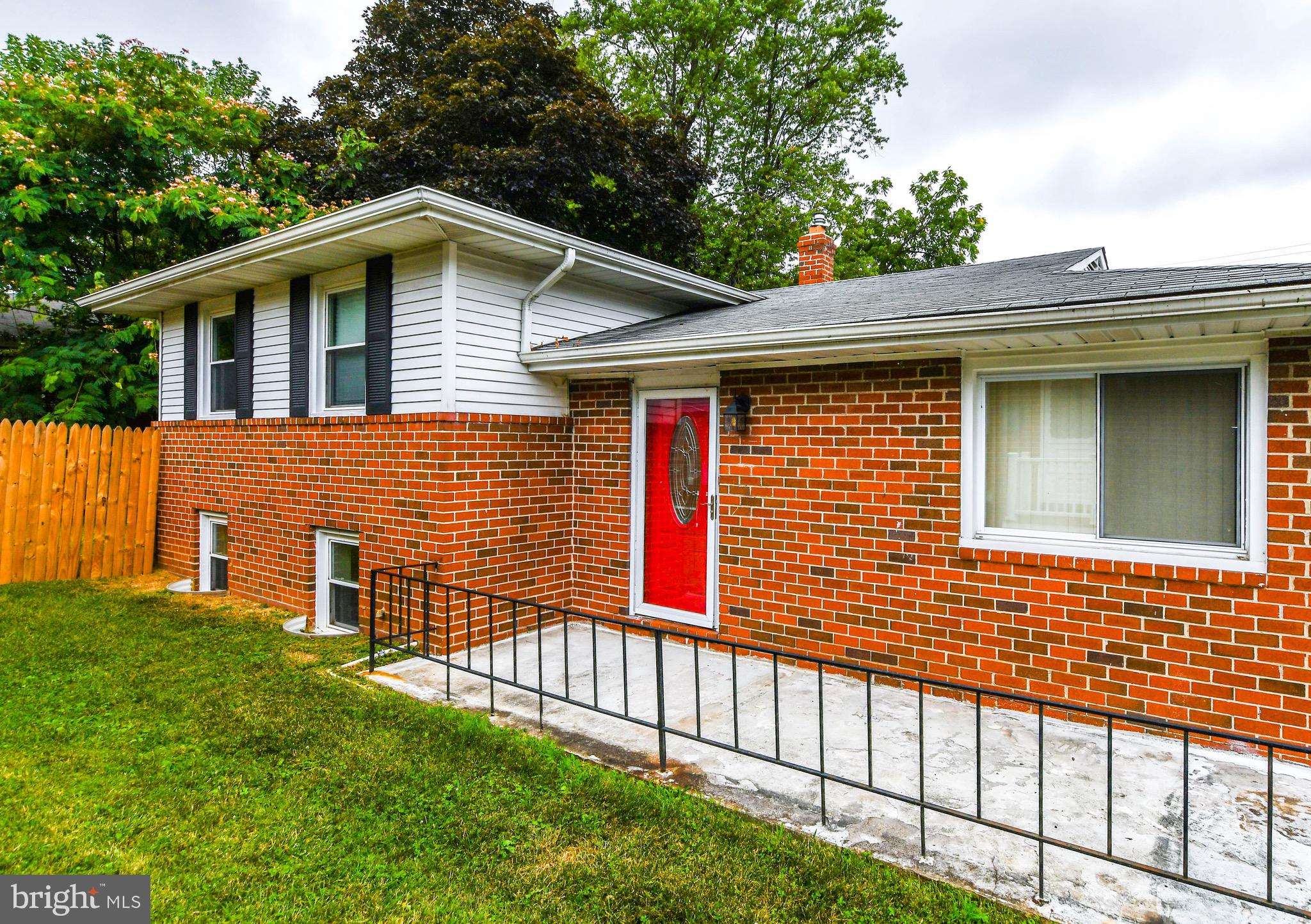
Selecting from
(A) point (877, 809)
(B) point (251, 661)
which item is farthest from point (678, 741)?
(B) point (251, 661)

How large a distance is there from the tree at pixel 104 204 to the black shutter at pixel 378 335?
654cm

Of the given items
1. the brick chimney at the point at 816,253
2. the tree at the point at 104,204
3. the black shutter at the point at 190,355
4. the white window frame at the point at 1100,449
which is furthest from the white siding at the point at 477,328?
the tree at the point at 104,204

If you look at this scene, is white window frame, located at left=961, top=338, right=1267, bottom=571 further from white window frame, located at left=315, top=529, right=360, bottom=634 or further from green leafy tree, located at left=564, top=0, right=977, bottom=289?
green leafy tree, located at left=564, top=0, right=977, bottom=289

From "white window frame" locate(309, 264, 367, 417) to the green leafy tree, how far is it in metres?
13.3

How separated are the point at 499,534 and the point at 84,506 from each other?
6.17 meters

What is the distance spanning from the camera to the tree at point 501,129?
13.6 m

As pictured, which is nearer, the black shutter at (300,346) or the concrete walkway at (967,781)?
the concrete walkway at (967,781)

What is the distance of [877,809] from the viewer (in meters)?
3.20

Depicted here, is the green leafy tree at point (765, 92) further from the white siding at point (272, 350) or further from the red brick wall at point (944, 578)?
the red brick wall at point (944, 578)

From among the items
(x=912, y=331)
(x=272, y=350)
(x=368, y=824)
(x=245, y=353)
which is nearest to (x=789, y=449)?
(x=912, y=331)

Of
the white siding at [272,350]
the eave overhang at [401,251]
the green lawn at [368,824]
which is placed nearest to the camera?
the green lawn at [368,824]

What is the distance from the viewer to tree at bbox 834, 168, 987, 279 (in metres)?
19.8

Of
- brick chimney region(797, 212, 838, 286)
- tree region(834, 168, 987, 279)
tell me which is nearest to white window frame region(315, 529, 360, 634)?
brick chimney region(797, 212, 838, 286)

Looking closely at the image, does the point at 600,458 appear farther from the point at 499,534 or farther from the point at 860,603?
the point at 860,603
